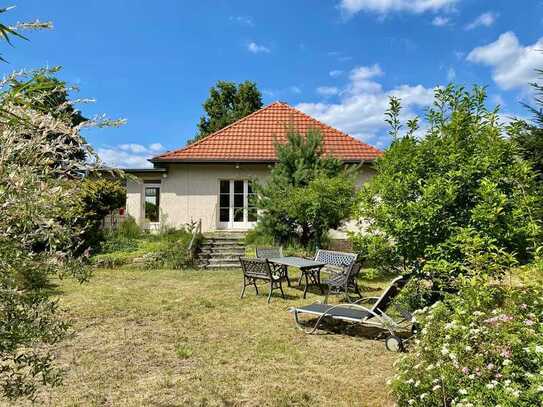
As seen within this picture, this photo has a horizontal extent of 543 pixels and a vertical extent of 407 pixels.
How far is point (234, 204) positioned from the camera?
17.8 meters

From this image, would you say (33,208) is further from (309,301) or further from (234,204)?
(234,204)

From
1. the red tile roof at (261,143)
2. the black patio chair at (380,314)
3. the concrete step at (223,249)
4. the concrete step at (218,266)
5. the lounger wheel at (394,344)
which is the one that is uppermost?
the red tile roof at (261,143)

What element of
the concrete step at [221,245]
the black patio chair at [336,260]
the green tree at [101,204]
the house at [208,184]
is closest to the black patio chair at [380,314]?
the black patio chair at [336,260]

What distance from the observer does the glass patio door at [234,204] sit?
58.0 ft

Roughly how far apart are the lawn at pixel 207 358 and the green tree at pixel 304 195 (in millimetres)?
4099

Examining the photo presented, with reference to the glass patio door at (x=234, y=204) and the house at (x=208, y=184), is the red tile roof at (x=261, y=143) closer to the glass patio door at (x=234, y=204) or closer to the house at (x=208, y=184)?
the house at (x=208, y=184)

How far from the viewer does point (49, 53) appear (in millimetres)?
2236

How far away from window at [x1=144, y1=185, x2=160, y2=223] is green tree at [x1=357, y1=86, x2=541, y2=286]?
13914mm

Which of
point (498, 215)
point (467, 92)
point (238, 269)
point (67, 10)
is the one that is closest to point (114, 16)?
point (67, 10)

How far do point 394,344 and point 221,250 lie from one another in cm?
968

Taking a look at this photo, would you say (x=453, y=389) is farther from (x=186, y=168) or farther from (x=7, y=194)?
(x=186, y=168)

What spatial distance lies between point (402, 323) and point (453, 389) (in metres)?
3.11

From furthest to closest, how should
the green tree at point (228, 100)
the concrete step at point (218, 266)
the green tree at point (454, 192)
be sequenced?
the green tree at point (228, 100)
the concrete step at point (218, 266)
the green tree at point (454, 192)

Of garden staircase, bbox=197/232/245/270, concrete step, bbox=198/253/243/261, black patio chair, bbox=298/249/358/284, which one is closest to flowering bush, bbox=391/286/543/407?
black patio chair, bbox=298/249/358/284
